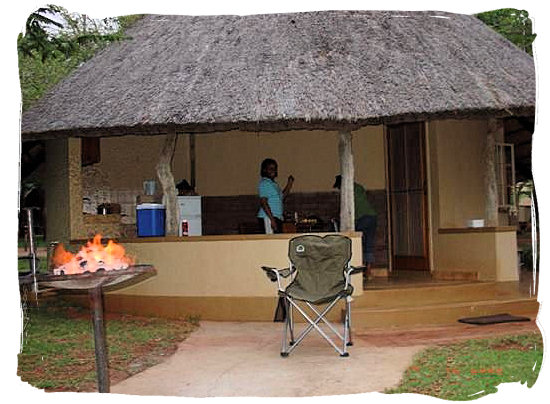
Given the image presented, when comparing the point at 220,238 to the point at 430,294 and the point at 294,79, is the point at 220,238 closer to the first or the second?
the point at 294,79

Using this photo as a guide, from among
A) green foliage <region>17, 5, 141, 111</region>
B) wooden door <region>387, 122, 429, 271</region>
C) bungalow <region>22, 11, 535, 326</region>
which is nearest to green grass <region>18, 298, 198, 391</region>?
bungalow <region>22, 11, 535, 326</region>

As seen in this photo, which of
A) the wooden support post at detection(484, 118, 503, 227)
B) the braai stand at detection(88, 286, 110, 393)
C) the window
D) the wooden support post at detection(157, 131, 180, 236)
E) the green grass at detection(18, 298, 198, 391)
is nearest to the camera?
the braai stand at detection(88, 286, 110, 393)

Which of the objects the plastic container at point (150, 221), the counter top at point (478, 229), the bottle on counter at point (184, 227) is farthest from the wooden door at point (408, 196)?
the plastic container at point (150, 221)

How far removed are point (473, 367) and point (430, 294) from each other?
2822 millimetres

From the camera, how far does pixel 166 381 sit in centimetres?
504

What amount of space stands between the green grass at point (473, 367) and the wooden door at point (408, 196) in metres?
3.51

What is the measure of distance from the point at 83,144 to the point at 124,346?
3563mm

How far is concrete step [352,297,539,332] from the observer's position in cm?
706

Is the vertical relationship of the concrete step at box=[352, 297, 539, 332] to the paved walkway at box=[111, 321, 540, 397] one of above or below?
above

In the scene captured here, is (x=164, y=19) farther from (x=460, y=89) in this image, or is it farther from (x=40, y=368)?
(x=40, y=368)

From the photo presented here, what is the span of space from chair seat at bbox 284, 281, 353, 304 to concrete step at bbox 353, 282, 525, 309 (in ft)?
4.69

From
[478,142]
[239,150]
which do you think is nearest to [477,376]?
[478,142]

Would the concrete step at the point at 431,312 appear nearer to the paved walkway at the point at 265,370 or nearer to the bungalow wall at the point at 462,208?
the paved walkway at the point at 265,370

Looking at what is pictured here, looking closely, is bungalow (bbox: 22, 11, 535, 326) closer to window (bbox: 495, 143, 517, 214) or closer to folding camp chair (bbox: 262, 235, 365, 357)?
window (bbox: 495, 143, 517, 214)
